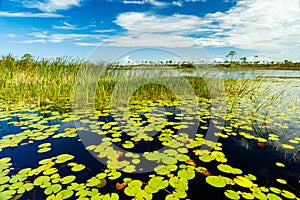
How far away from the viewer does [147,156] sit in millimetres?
2309

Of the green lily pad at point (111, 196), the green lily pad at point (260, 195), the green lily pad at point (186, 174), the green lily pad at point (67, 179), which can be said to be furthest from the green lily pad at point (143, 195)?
the green lily pad at point (260, 195)

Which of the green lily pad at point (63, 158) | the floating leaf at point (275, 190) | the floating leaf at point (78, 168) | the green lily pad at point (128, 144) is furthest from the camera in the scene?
the green lily pad at point (128, 144)

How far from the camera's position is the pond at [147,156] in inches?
66.8

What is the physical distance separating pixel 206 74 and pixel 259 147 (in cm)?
438

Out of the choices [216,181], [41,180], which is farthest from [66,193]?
[216,181]

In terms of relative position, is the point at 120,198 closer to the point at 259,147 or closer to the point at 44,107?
the point at 259,147

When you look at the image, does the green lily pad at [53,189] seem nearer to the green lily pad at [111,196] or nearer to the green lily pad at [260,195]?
the green lily pad at [111,196]

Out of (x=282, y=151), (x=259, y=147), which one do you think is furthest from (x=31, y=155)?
(x=282, y=151)

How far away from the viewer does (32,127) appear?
3.22 metres

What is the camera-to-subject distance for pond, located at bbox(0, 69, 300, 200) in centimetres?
170

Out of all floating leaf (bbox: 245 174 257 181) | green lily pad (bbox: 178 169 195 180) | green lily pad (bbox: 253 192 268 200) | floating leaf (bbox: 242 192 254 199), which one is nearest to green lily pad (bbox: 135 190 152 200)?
green lily pad (bbox: 178 169 195 180)

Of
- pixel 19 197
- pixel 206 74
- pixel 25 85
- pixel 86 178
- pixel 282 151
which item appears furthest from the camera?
pixel 206 74

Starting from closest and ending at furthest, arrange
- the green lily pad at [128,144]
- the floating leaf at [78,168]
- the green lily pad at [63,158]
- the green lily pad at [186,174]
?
the green lily pad at [186,174]
the floating leaf at [78,168]
the green lily pad at [63,158]
the green lily pad at [128,144]

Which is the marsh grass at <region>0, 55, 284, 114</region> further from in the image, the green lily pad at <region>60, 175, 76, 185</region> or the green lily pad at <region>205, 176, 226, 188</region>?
the green lily pad at <region>205, 176, 226, 188</region>
